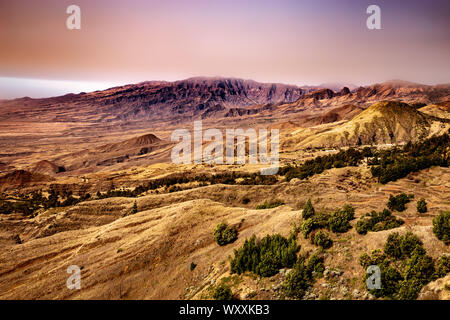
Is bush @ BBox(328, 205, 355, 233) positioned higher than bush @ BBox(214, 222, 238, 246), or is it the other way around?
bush @ BBox(328, 205, 355, 233)

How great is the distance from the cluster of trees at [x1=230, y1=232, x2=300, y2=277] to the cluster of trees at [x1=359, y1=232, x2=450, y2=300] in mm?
5280

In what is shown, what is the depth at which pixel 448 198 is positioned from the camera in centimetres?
3331

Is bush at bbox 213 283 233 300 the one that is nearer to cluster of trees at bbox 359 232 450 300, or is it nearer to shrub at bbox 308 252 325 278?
shrub at bbox 308 252 325 278

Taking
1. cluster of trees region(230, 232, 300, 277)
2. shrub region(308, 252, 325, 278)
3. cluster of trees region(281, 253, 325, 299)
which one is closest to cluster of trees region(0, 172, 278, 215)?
cluster of trees region(230, 232, 300, 277)

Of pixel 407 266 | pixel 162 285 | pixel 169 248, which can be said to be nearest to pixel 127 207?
pixel 169 248

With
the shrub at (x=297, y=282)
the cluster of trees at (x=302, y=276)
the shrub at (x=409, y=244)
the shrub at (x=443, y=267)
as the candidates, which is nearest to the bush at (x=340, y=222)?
the cluster of trees at (x=302, y=276)

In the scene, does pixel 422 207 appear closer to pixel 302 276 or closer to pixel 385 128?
pixel 302 276

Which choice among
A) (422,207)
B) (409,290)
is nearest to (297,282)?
(409,290)

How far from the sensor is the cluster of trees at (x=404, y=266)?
592 inches

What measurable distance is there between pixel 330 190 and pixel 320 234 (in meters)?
27.0

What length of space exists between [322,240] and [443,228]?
806 centimetres

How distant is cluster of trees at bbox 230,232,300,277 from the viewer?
2006 cm

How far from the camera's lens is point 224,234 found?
90.3 ft
